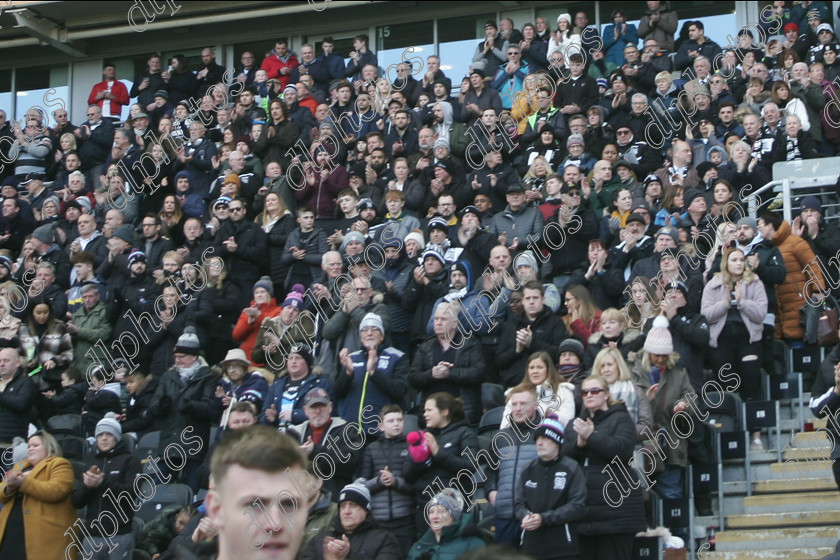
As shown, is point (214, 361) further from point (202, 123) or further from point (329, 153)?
point (202, 123)

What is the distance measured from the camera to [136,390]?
40.1 ft

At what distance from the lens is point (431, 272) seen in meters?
12.4

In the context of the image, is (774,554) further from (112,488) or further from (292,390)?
(112,488)

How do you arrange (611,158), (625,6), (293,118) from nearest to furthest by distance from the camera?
(611,158)
(293,118)
(625,6)

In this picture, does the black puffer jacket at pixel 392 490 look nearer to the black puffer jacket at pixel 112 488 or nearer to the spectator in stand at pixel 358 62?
the black puffer jacket at pixel 112 488

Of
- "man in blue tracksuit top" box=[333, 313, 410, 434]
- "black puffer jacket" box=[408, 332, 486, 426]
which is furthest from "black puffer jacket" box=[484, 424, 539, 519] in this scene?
"man in blue tracksuit top" box=[333, 313, 410, 434]

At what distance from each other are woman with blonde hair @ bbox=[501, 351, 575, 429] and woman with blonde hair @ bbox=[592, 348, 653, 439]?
264mm

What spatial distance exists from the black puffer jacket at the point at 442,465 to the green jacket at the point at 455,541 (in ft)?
1.78

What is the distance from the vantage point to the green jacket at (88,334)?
44.6 ft

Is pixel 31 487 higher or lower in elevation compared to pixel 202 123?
lower

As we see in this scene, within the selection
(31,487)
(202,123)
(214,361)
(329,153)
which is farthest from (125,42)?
(31,487)

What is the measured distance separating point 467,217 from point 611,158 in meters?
2.15

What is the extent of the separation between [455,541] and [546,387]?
58.0 inches

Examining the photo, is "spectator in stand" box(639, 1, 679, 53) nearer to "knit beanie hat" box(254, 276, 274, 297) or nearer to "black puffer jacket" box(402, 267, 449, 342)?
"black puffer jacket" box(402, 267, 449, 342)
